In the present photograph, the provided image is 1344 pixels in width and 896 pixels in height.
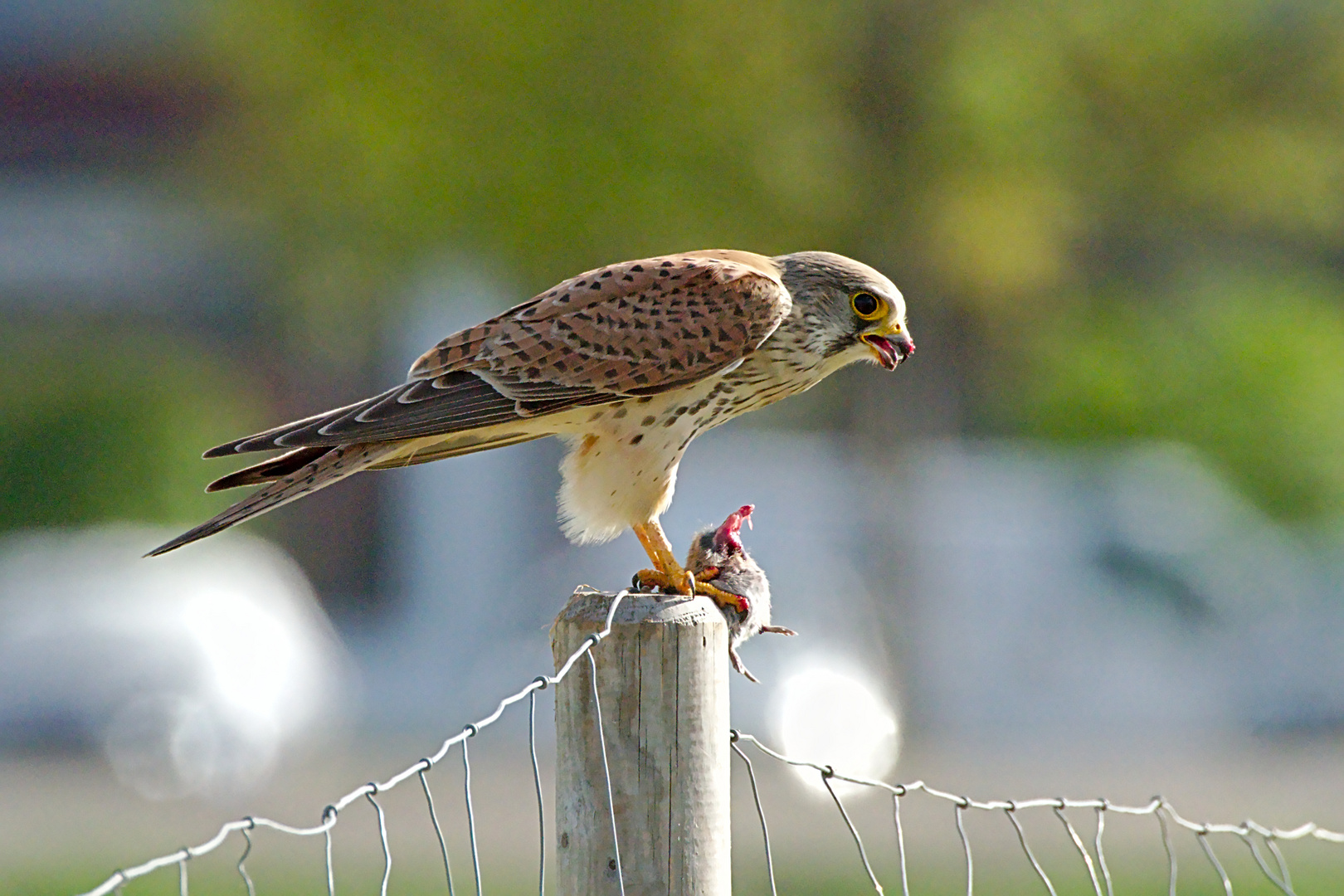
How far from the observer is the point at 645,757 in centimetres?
188

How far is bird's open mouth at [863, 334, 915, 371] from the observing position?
10.2ft

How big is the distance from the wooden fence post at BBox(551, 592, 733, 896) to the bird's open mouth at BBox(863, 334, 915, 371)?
130 centimetres

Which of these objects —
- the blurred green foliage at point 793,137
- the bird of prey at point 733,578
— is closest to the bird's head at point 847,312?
the bird of prey at point 733,578

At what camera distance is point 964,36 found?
21.6ft

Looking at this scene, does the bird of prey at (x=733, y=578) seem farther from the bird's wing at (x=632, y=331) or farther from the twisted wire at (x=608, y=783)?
the twisted wire at (x=608, y=783)

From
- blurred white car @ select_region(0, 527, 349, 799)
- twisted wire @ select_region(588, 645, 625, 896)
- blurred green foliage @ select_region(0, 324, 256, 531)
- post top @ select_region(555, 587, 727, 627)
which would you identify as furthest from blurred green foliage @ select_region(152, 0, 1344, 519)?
twisted wire @ select_region(588, 645, 625, 896)

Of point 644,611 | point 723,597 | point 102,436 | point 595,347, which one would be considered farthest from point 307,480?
point 102,436

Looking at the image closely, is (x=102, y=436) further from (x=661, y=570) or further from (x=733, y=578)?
(x=733, y=578)

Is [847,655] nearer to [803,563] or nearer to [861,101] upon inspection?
[803,563]

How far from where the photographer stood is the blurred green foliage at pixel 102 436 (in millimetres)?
8344

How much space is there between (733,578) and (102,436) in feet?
22.0

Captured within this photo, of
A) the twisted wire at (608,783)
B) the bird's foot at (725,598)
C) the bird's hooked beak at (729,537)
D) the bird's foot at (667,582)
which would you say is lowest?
the twisted wire at (608,783)

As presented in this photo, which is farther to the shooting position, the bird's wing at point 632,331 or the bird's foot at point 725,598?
the bird's wing at point 632,331

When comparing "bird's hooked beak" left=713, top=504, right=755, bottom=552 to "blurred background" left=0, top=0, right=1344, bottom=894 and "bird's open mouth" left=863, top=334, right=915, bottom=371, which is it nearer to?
"bird's open mouth" left=863, top=334, right=915, bottom=371
